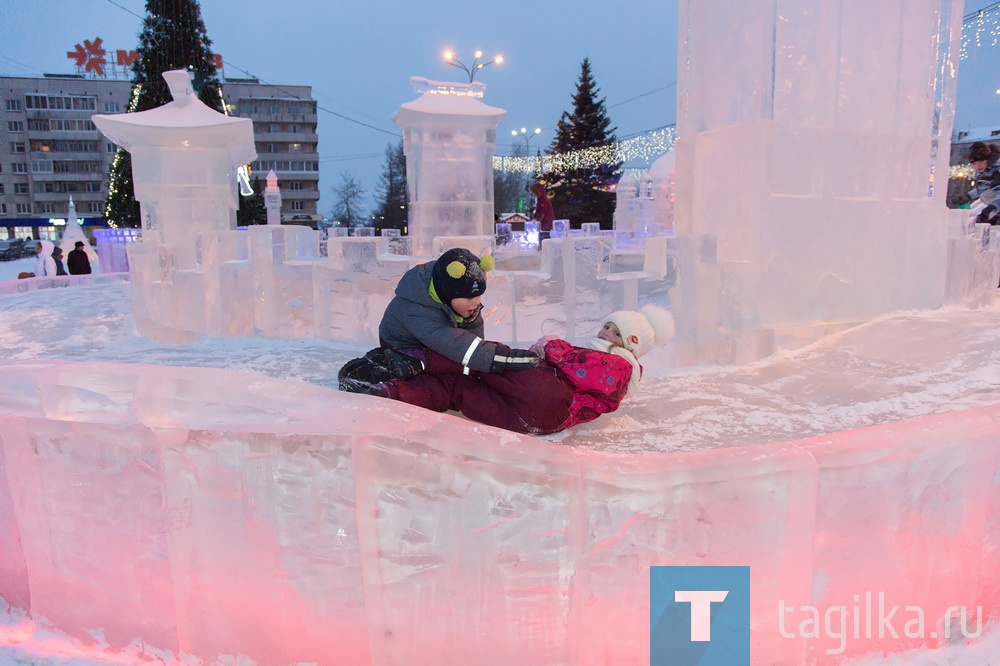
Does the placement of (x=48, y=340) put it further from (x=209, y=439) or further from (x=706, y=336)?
(x=706, y=336)

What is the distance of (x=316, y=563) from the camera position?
5.81 ft

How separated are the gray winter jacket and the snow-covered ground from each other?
549 mm

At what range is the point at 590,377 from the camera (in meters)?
3.09

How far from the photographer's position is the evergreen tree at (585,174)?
1225 inches

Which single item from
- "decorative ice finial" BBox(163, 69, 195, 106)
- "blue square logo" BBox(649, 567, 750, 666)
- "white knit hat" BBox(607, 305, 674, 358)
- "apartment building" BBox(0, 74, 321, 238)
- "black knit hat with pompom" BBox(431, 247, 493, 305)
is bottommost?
"blue square logo" BBox(649, 567, 750, 666)

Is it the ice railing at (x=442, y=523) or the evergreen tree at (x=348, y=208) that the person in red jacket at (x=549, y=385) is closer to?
the ice railing at (x=442, y=523)

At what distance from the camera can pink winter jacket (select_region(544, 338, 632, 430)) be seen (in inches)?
122

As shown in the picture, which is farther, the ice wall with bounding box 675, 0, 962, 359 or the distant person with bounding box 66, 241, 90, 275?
the distant person with bounding box 66, 241, 90, 275

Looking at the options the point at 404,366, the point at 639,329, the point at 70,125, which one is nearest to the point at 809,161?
the point at 639,329

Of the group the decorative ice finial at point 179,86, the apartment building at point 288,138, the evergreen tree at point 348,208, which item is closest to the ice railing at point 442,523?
the decorative ice finial at point 179,86

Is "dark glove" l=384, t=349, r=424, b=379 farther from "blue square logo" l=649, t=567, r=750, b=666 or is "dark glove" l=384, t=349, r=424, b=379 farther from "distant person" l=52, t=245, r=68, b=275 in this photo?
"distant person" l=52, t=245, r=68, b=275

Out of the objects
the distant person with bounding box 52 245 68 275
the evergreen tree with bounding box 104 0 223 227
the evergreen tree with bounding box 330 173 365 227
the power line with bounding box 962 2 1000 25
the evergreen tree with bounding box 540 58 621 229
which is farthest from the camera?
the evergreen tree with bounding box 330 173 365 227

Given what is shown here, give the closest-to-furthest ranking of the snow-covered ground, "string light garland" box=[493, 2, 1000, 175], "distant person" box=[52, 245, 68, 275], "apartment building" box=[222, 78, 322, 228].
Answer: the snow-covered ground → "string light garland" box=[493, 2, 1000, 175] → "distant person" box=[52, 245, 68, 275] → "apartment building" box=[222, 78, 322, 228]

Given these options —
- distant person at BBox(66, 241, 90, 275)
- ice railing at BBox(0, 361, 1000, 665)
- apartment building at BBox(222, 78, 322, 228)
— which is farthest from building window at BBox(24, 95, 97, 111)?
ice railing at BBox(0, 361, 1000, 665)
